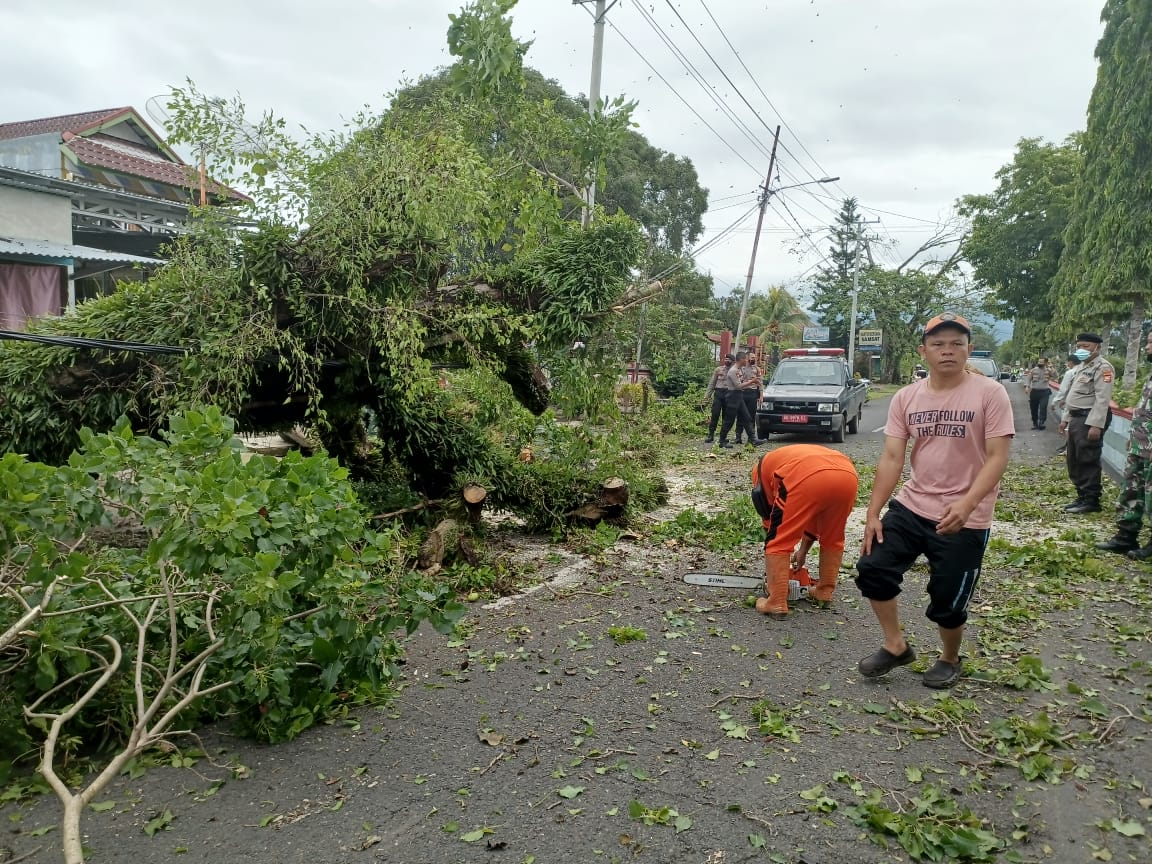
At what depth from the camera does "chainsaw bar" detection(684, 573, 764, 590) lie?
6395 millimetres

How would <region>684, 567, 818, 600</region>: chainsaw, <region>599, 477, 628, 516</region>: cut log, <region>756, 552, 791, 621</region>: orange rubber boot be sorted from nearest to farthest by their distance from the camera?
<region>756, 552, 791, 621</region>: orange rubber boot, <region>684, 567, 818, 600</region>: chainsaw, <region>599, 477, 628, 516</region>: cut log

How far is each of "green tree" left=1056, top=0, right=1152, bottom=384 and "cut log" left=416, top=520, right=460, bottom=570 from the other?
71.4ft

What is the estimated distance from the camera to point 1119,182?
2194 centimetres

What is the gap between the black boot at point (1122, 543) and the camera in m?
7.18

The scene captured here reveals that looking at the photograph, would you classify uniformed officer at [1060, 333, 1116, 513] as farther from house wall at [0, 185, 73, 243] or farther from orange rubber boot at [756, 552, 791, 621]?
house wall at [0, 185, 73, 243]

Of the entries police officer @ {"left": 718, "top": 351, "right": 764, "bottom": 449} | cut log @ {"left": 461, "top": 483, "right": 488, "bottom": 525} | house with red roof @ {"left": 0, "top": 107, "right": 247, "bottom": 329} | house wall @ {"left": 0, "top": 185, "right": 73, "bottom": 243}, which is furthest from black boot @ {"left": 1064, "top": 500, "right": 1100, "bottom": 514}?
house wall @ {"left": 0, "top": 185, "right": 73, "bottom": 243}

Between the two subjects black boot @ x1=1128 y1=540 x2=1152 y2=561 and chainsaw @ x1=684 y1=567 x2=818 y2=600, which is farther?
black boot @ x1=1128 y1=540 x2=1152 y2=561

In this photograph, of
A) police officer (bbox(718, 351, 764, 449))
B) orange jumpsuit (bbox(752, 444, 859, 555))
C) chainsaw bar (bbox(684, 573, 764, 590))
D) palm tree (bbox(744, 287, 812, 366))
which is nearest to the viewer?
orange jumpsuit (bbox(752, 444, 859, 555))

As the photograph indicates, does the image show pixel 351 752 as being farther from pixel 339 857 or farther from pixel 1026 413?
pixel 1026 413

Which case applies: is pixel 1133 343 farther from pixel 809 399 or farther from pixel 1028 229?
pixel 1028 229

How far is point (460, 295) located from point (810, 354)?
53.8ft

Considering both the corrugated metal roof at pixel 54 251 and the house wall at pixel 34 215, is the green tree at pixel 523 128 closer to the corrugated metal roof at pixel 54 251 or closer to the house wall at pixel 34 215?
the corrugated metal roof at pixel 54 251

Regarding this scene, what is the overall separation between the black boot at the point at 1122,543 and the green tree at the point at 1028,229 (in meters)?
36.7

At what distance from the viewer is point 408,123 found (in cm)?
639
